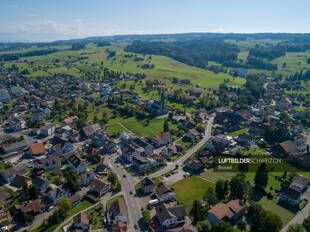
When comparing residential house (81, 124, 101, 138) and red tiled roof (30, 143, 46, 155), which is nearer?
red tiled roof (30, 143, 46, 155)

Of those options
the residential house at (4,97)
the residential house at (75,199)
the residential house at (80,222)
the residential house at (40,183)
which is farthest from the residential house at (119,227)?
the residential house at (4,97)

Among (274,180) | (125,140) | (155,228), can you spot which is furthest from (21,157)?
(274,180)

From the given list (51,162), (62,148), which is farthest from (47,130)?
(51,162)

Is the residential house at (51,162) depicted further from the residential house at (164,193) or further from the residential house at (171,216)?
the residential house at (171,216)

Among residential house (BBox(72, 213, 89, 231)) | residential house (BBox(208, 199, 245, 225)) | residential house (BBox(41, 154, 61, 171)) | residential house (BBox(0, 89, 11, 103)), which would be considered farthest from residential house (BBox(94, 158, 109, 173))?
residential house (BBox(0, 89, 11, 103))

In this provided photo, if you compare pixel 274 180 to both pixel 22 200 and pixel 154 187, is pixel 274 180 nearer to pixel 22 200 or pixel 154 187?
pixel 154 187

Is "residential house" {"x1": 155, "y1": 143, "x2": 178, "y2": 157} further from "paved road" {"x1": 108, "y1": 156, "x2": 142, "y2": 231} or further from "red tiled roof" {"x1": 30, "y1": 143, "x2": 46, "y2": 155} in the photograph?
"red tiled roof" {"x1": 30, "y1": 143, "x2": 46, "y2": 155}
